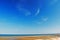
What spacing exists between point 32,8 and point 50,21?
231 mm

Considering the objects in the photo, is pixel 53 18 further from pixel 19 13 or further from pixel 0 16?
pixel 0 16

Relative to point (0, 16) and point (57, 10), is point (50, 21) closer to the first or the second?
point (57, 10)

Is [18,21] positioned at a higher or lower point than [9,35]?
higher

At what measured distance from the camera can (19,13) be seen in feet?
3.10

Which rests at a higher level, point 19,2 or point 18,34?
point 19,2

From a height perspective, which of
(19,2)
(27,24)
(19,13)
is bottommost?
(27,24)

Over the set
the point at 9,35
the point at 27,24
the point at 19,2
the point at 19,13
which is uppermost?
the point at 19,2

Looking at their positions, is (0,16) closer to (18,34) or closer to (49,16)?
(18,34)

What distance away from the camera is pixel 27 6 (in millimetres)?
956

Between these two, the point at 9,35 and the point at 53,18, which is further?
the point at 53,18

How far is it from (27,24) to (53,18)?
28 centimetres

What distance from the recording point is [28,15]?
96 cm

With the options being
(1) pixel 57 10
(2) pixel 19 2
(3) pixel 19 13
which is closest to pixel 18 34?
(3) pixel 19 13

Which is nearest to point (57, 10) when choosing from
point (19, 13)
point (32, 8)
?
point (32, 8)
